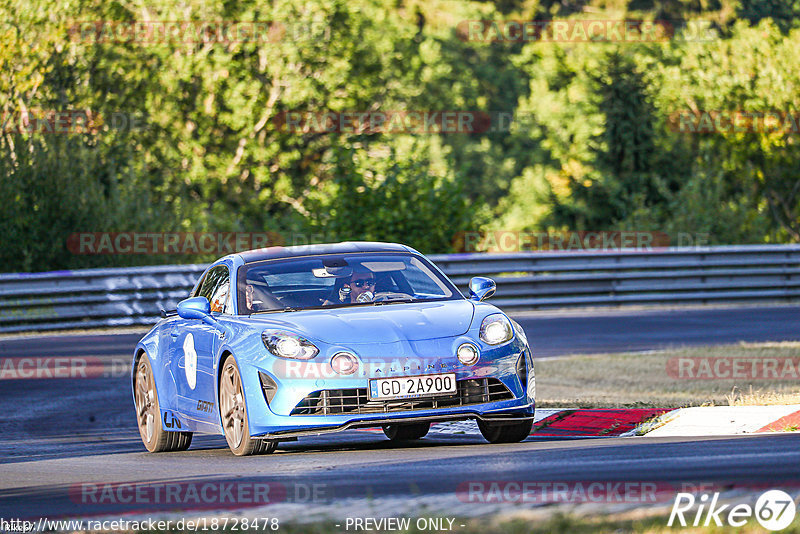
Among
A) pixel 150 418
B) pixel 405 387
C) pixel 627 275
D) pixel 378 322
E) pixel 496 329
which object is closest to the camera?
pixel 405 387

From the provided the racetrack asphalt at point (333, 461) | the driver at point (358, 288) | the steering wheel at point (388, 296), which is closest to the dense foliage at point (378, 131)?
the racetrack asphalt at point (333, 461)

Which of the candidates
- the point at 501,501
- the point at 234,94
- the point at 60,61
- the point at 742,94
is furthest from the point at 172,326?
the point at 742,94

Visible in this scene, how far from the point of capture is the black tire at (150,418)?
10883mm

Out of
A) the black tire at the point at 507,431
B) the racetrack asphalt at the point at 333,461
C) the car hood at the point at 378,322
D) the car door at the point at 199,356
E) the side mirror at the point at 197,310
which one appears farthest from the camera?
the side mirror at the point at 197,310

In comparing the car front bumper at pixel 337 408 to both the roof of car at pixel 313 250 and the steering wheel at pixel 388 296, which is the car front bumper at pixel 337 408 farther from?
the roof of car at pixel 313 250

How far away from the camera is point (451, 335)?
358 inches

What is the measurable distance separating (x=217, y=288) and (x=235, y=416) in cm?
160

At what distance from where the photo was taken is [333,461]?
8617mm

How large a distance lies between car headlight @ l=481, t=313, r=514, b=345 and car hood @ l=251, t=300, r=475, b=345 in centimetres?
12

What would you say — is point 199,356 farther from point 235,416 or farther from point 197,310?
point 235,416

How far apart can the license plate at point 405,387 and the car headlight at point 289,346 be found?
0.43 meters

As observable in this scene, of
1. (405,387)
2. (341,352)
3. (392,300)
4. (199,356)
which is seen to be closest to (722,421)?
(392,300)

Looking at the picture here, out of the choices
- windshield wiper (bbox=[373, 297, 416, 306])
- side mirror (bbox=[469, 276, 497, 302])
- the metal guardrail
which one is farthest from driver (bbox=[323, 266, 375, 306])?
the metal guardrail

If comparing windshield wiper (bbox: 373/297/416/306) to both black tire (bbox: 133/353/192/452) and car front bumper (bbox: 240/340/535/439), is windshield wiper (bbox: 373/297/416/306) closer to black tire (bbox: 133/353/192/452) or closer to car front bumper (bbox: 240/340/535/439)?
car front bumper (bbox: 240/340/535/439)
